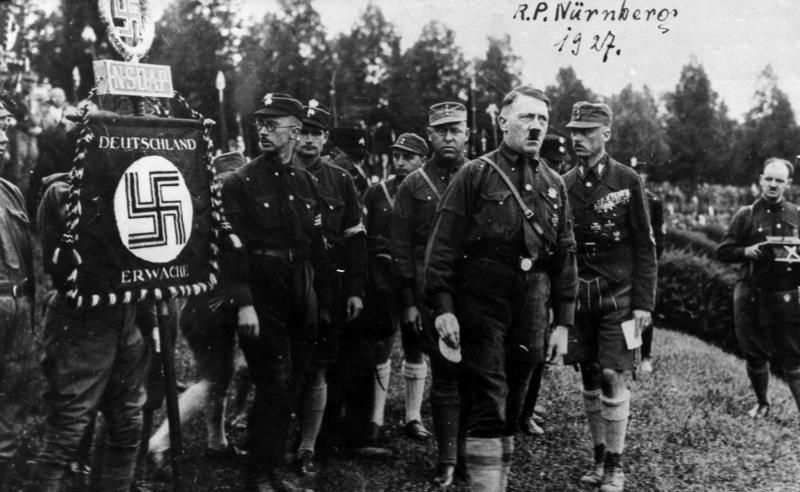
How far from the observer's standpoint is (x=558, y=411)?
6.89 m

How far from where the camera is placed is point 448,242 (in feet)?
13.7

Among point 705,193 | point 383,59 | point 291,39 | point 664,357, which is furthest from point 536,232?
point 705,193

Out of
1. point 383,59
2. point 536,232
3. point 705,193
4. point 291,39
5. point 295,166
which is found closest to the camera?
point 536,232

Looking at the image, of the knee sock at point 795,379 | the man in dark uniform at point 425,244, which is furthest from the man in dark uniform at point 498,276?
the knee sock at point 795,379

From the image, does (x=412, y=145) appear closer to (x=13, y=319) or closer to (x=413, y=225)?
(x=413, y=225)

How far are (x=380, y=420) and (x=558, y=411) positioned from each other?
1875 mm

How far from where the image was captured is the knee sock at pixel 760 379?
7.62 metres

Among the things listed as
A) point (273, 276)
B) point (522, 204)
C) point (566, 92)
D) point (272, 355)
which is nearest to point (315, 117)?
point (273, 276)

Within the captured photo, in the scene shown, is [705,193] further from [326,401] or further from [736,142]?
[326,401]

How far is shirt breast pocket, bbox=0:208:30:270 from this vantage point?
3.79 m

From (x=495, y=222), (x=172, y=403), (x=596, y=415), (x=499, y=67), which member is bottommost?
(x=596, y=415)

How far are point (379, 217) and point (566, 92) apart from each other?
1157cm

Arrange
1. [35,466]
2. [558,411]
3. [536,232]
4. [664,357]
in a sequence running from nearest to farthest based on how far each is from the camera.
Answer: [35,466] < [536,232] < [558,411] < [664,357]

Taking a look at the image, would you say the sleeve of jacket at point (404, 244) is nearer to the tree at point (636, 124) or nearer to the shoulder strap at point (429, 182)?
the shoulder strap at point (429, 182)
